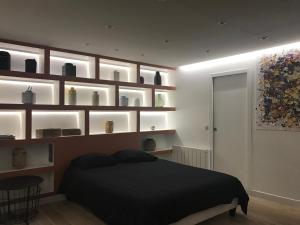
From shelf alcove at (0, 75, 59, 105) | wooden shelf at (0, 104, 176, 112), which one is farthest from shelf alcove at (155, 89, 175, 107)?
shelf alcove at (0, 75, 59, 105)

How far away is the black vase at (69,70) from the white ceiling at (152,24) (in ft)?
0.98

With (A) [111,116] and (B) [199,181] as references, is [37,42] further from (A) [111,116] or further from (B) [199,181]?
(B) [199,181]

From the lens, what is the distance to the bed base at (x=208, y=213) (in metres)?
2.64

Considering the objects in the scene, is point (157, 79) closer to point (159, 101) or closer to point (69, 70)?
point (159, 101)

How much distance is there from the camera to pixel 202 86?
4.79 m

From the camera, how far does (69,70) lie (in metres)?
3.86

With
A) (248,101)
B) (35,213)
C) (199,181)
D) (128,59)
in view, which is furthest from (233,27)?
(35,213)

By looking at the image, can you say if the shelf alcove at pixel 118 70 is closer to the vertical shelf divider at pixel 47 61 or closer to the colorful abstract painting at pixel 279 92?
the vertical shelf divider at pixel 47 61

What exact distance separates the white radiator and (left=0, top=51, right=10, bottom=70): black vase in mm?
3431

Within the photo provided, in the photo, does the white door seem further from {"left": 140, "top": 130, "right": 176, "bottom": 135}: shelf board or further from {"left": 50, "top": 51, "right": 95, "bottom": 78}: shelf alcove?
{"left": 50, "top": 51, "right": 95, "bottom": 78}: shelf alcove

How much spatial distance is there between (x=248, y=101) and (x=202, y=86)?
1.01 m

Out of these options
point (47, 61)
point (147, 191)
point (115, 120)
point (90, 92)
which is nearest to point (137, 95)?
point (115, 120)

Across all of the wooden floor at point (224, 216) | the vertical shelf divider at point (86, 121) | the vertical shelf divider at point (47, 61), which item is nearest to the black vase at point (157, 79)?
the vertical shelf divider at point (86, 121)

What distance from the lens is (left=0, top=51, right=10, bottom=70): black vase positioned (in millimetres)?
3293
